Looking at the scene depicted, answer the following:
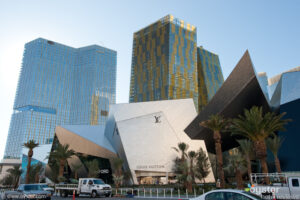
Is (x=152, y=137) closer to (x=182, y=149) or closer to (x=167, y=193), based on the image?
(x=182, y=149)

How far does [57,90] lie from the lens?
581 feet

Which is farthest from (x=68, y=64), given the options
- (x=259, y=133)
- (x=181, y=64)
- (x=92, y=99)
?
(x=259, y=133)

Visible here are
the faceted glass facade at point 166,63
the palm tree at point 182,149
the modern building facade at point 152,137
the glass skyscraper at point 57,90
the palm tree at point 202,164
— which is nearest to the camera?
the palm tree at point 202,164

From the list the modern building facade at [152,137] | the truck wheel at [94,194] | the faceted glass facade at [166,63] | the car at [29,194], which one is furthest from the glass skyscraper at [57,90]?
the car at [29,194]

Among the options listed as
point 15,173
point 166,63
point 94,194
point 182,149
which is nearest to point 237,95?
point 182,149

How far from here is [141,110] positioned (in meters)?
51.2

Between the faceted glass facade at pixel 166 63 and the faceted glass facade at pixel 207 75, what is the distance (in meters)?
13.4

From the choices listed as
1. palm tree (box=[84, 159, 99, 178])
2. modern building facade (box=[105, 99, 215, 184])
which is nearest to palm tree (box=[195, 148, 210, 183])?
modern building facade (box=[105, 99, 215, 184])

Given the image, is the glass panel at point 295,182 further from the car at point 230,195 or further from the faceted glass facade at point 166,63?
the faceted glass facade at point 166,63

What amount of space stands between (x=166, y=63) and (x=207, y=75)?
32545mm

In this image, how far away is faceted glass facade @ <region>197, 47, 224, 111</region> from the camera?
127m

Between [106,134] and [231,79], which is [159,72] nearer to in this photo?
[106,134]

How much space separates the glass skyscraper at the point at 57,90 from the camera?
162625 mm

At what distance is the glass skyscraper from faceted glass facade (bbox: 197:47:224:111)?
78.6m
